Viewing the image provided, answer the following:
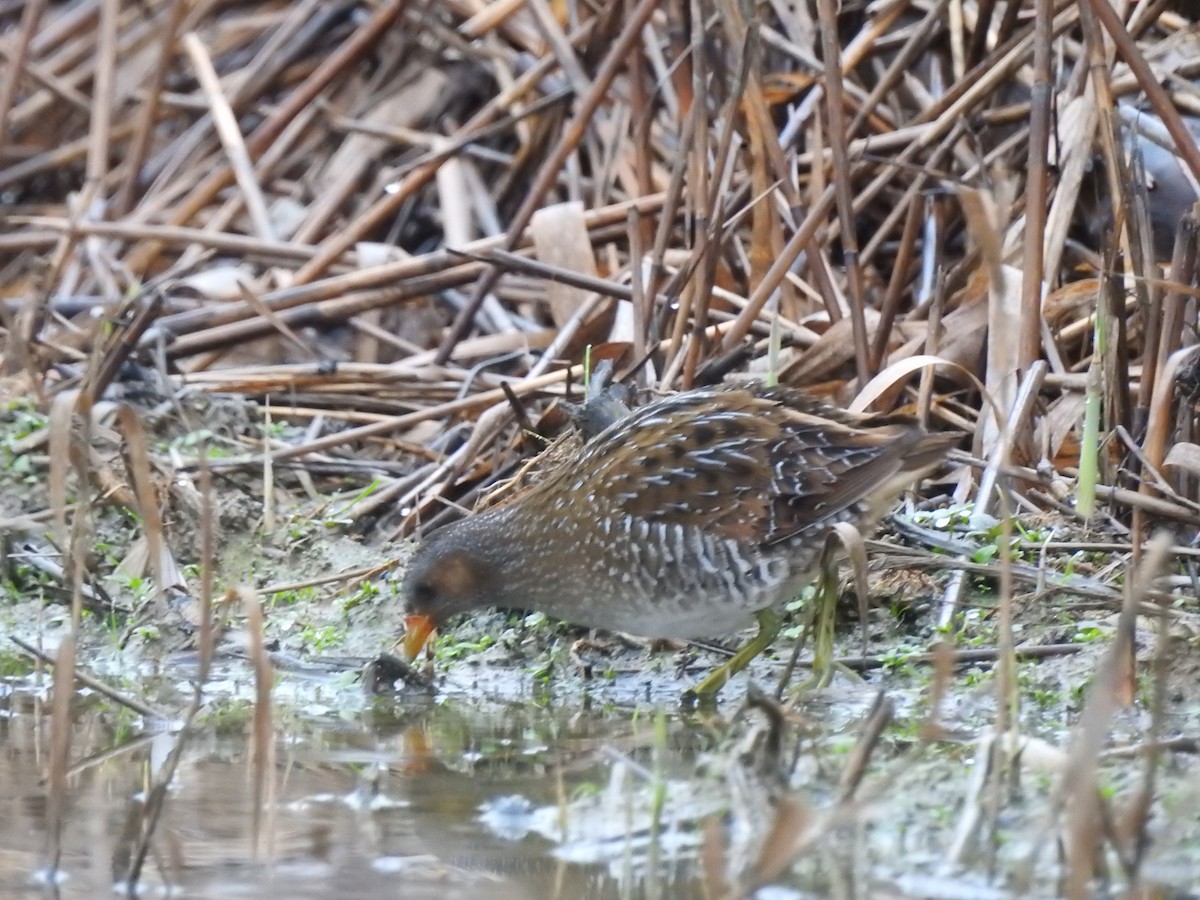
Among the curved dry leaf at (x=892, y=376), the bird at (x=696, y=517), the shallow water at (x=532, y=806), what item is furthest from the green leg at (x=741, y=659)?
the curved dry leaf at (x=892, y=376)

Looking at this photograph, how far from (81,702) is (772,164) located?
2.74 metres

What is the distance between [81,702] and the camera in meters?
4.50

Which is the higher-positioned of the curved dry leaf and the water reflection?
the curved dry leaf

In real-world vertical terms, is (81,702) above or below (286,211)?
below

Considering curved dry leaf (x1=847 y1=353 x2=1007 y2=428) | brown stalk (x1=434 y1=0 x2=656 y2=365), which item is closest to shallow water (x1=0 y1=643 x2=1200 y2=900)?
curved dry leaf (x1=847 y1=353 x2=1007 y2=428)

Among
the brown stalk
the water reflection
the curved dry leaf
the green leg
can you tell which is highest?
the brown stalk

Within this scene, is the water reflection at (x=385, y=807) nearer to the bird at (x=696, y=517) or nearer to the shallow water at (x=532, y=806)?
the shallow water at (x=532, y=806)

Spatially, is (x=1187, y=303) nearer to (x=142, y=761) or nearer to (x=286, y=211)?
(x=142, y=761)

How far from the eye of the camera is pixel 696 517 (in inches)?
163

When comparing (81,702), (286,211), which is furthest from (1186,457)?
(286,211)

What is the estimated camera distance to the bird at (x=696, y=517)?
13.4 ft

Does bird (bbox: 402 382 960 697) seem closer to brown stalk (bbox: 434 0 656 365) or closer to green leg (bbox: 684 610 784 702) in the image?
green leg (bbox: 684 610 784 702)

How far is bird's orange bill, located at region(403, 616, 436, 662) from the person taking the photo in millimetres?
4578

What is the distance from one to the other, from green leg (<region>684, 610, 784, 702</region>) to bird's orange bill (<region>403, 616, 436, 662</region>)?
2.44 ft
